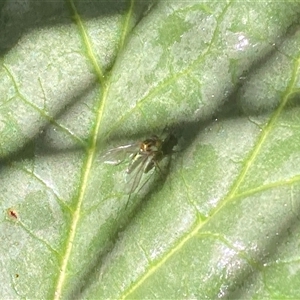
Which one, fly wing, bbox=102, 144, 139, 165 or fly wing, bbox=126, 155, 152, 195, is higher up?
fly wing, bbox=102, 144, 139, 165

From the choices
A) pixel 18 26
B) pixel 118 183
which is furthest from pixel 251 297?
pixel 18 26

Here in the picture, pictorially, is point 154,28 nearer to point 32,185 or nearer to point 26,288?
point 32,185

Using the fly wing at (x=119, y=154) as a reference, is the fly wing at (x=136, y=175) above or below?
below
